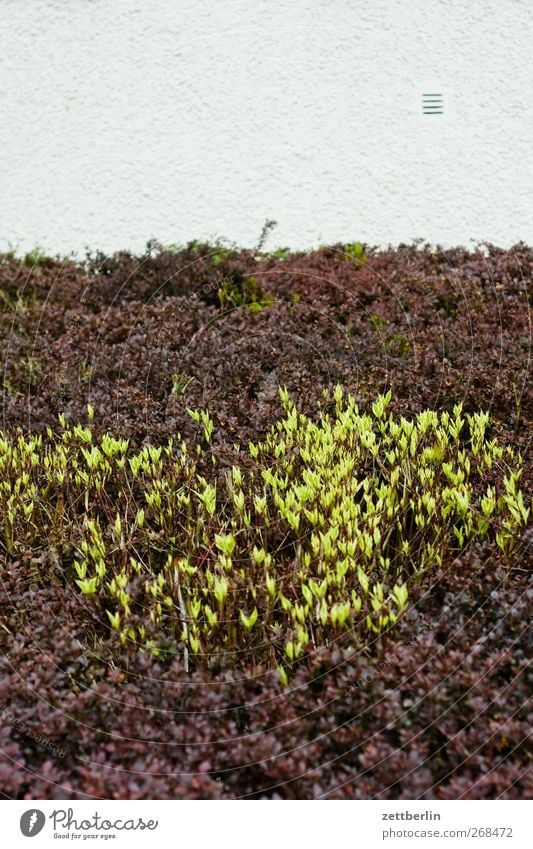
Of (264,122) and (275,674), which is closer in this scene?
(275,674)

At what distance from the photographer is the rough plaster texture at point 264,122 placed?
272 inches

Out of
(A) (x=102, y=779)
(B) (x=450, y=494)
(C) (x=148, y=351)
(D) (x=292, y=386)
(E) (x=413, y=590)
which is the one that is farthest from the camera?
(C) (x=148, y=351)

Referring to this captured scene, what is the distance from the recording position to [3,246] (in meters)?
7.46

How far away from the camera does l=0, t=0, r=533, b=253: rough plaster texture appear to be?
6898 mm

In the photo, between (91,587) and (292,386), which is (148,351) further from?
(91,587)

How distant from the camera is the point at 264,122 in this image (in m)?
7.14

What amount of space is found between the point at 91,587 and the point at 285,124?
19.1 feet

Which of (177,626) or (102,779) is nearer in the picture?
(102,779)

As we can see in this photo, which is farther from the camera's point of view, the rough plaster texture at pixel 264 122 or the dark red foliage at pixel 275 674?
the rough plaster texture at pixel 264 122

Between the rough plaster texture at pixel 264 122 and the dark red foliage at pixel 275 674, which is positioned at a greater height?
the rough plaster texture at pixel 264 122

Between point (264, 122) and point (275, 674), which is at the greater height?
point (264, 122)

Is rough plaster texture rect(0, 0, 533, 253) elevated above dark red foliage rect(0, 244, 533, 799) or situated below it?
above

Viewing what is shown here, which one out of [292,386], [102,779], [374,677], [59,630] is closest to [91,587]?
[59,630]

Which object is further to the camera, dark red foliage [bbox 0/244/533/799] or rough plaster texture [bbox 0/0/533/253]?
rough plaster texture [bbox 0/0/533/253]
